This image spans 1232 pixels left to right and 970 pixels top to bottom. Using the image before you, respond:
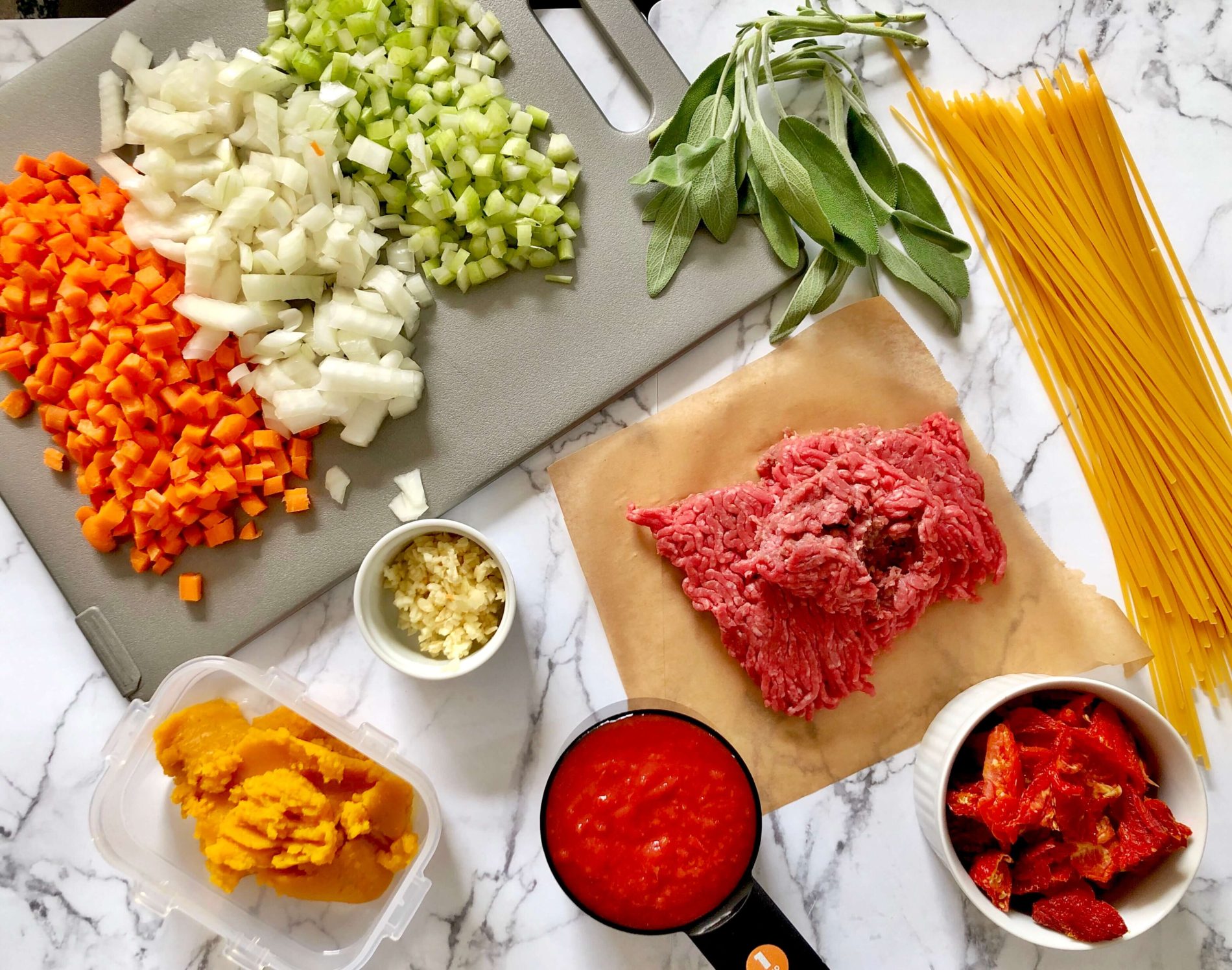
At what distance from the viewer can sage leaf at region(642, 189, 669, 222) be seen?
1660 mm

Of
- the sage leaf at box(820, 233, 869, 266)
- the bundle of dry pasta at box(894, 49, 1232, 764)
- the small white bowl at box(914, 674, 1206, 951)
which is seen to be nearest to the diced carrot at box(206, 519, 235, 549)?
the sage leaf at box(820, 233, 869, 266)

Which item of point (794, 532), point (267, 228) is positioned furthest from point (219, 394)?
point (794, 532)

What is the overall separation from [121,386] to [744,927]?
4.56 ft

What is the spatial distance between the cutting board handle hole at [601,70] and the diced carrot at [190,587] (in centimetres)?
117

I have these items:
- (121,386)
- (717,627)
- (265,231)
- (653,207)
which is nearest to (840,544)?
(717,627)

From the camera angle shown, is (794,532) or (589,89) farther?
(589,89)

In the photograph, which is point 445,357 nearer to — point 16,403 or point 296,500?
point 296,500

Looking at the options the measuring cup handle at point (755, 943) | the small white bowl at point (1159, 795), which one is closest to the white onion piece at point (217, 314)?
the measuring cup handle at point (755, 943)

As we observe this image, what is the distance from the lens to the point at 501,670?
1661 millimetres

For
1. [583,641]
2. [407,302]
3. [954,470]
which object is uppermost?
[407,302]

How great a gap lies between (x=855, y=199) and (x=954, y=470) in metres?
0.53

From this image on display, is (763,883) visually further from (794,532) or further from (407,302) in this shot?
(407,302)

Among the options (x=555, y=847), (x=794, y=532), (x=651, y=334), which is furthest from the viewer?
(x=651, y=334)

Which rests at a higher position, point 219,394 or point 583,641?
point 219,394
